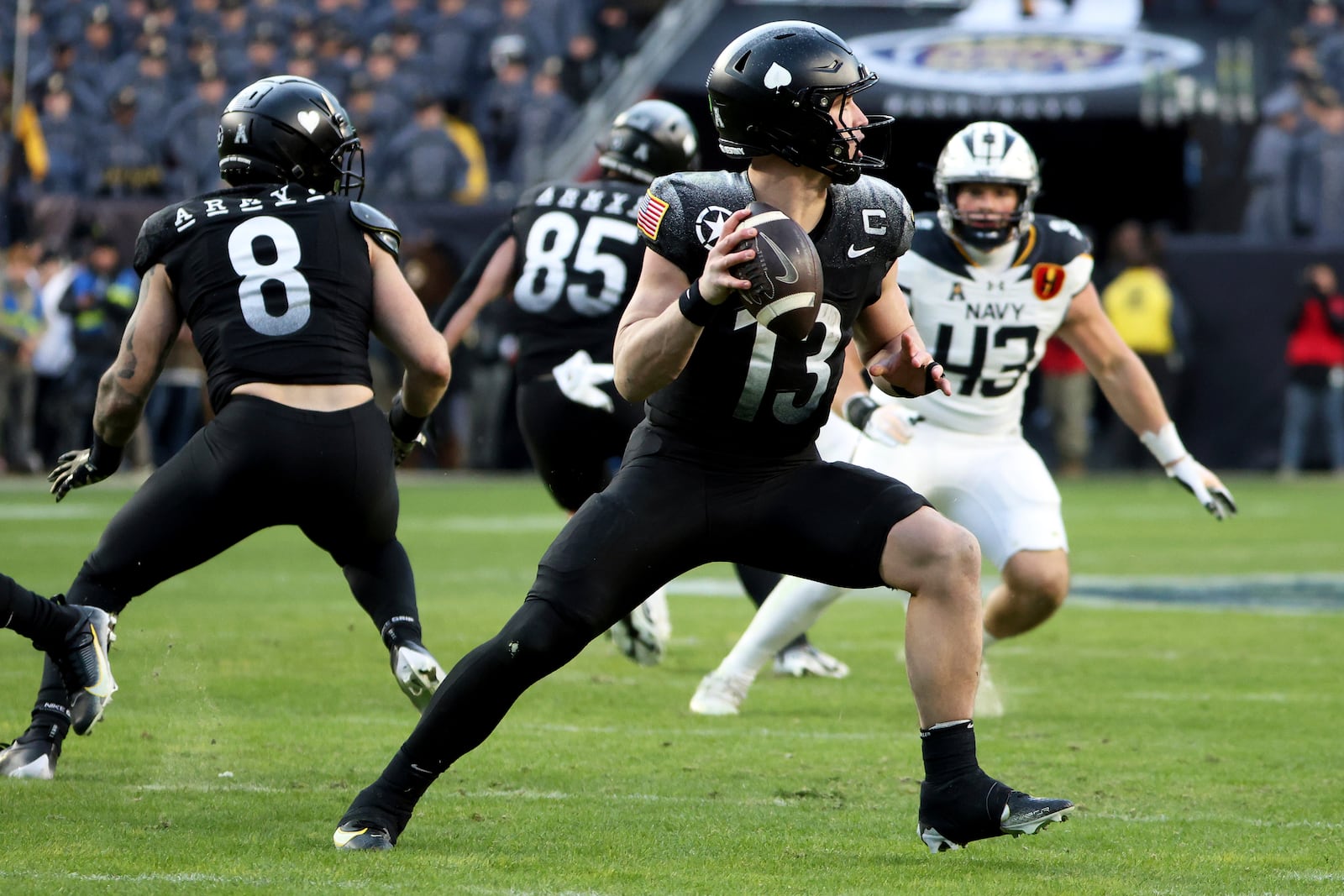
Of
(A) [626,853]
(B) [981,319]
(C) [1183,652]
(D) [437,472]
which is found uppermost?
(B) [981,319]

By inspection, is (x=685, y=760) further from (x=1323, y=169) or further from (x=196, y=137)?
(x=1323, y=169)

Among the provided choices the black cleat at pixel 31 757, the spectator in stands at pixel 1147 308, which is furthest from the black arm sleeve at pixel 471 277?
the spectator in stands at pixel 1147 308

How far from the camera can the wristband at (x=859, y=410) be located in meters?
5.85

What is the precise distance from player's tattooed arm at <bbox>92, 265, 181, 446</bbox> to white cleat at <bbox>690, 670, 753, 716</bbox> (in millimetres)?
2081

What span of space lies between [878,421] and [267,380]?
6.37 feet

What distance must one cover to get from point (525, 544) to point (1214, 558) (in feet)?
12.9

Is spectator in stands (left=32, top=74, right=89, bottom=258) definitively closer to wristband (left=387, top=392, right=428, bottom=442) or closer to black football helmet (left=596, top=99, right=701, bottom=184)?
black football helmet (left=596, top=99, right=701, bottom=184)

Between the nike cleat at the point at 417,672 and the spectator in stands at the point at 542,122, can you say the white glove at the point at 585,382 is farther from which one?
the spectator in stands at the point at 542,122

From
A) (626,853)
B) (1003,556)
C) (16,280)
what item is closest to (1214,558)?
(1003,556)

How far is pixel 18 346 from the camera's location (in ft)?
53.9

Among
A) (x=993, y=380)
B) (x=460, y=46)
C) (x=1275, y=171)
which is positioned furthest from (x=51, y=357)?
(x=993, y=380)

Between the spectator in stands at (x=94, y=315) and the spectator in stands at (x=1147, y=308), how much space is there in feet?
26.4

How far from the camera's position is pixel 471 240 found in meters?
16.7

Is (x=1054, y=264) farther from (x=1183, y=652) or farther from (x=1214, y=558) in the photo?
(x=1214, y=558)
